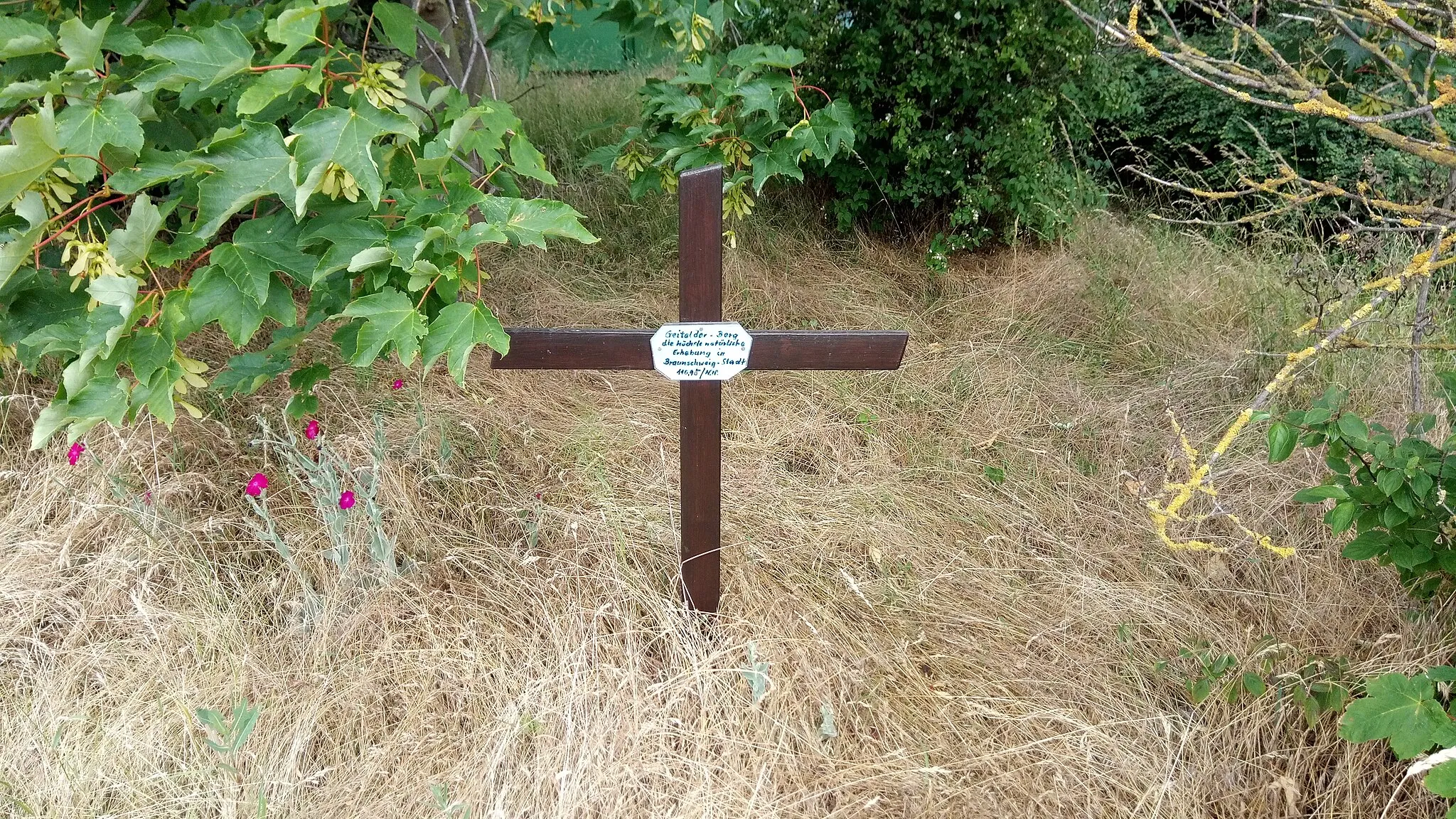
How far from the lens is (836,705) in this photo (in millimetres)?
1977

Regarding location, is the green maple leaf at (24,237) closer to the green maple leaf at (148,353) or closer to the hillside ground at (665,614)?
the green maple leaf at (148,353)

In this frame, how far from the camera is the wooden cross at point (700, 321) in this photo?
1770mm

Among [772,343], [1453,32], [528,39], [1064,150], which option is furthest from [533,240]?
[1064,150]

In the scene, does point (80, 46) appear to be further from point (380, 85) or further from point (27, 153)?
point (380, 85)

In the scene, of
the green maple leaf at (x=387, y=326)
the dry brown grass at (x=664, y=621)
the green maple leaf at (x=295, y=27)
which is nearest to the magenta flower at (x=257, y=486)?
the dry brown grass at (x=664, y=621)

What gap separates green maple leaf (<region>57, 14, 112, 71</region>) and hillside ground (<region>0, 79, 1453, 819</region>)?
96 centimetres

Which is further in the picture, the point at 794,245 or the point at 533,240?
the point at 794,245

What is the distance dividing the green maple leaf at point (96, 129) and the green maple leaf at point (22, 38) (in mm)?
153

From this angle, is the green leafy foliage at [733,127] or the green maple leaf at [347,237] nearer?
the green maple leaf at [347,237]

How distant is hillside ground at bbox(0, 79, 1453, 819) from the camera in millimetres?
1796

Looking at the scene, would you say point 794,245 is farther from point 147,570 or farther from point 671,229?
point 147,570

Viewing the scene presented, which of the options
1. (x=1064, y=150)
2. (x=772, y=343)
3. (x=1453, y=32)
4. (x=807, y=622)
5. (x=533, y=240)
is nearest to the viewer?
(x=533, y=240)

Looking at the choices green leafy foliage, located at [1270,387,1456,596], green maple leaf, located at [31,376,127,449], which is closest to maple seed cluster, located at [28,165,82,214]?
green maple leaf, located at [31,376,127,449]

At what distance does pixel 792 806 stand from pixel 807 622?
0.46 metres
